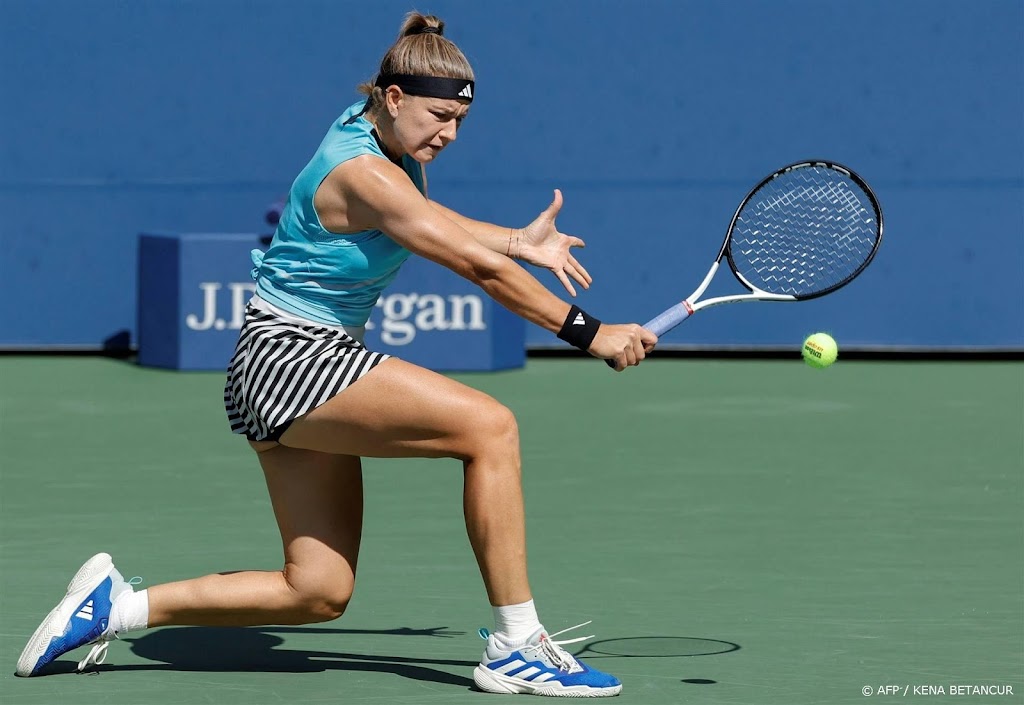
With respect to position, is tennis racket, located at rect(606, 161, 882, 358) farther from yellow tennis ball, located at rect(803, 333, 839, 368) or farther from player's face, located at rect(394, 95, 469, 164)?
player's face, located at rect(394, 95, 469, 164)

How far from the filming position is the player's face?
4.63m

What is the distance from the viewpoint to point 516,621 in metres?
4.48

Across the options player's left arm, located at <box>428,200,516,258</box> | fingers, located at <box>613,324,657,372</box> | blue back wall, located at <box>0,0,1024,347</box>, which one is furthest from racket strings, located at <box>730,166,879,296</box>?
fingers, located at <box>613,324,657,372</box>

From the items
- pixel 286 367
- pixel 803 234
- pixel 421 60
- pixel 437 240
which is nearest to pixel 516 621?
pixel 286 367

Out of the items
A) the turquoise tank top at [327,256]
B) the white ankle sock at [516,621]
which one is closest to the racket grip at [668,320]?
the turquoise tank top at [327,256]

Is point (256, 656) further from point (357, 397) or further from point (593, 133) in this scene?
point (593, 133)

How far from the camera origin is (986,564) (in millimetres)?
6008

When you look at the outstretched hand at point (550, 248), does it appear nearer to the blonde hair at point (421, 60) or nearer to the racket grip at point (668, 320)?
the racket grip at point (668, 320)

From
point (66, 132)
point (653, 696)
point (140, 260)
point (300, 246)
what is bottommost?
point (653, 696)

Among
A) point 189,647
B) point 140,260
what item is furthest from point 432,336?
point 189,647

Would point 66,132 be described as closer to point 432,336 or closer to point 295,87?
point 295,87

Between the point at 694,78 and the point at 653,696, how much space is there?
8482mm

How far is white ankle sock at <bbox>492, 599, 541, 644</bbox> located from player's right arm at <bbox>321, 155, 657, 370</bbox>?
64cm

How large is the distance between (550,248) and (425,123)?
0.54 metres
